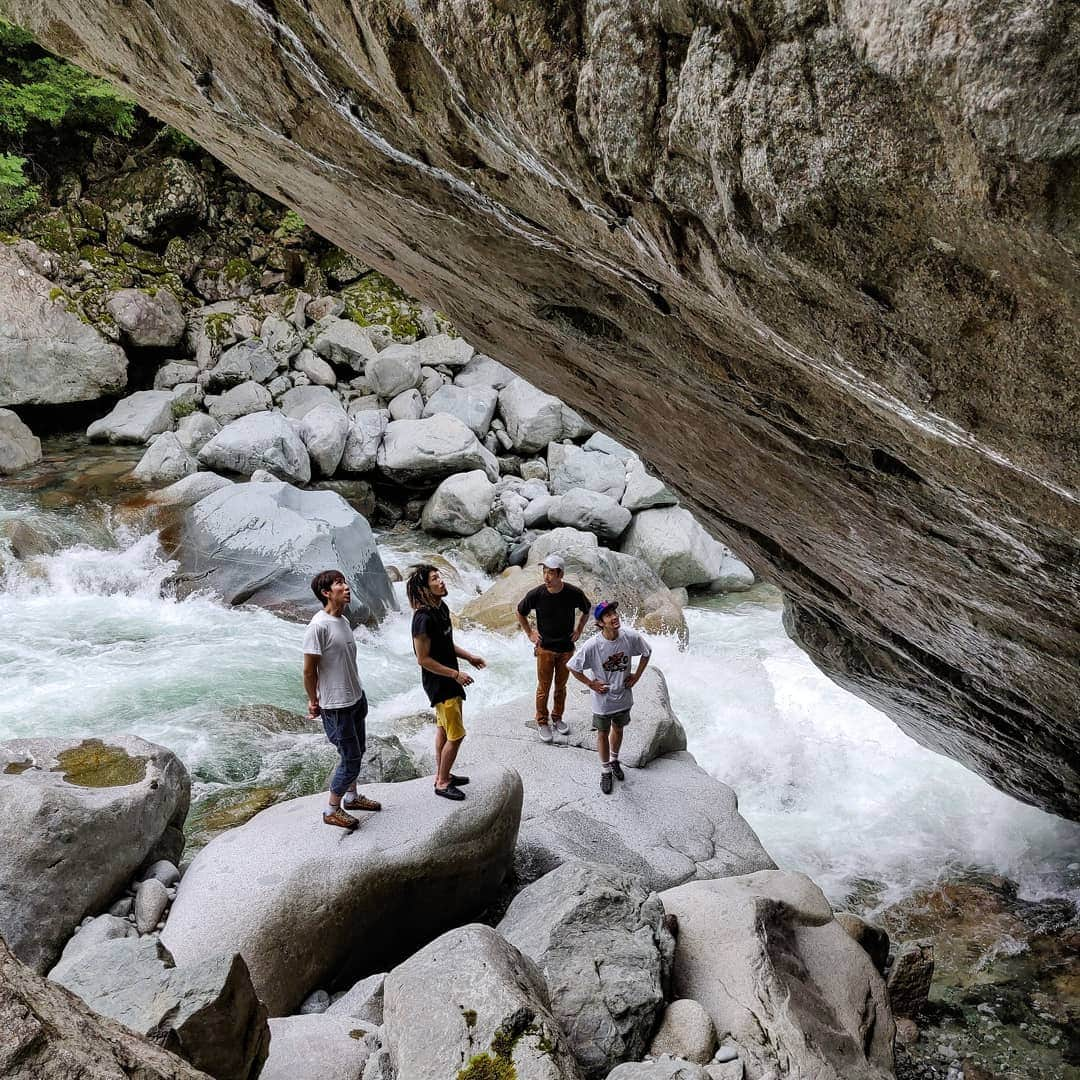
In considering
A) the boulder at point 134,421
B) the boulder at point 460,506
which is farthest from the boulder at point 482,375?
the boulder at point 134,421

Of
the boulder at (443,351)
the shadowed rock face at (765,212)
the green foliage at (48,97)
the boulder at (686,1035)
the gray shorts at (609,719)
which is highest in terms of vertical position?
the green foliage at (48,97)

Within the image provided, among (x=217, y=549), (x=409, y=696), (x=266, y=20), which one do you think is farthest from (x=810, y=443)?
(x=217, y=549)

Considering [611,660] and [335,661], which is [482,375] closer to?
[611,660]

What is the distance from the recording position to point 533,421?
20625mm

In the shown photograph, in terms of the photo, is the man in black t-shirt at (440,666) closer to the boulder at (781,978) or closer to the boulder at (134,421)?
the boulder at (781,978)

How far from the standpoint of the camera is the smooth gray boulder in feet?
63.8

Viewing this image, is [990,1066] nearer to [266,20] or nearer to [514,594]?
[266,20]

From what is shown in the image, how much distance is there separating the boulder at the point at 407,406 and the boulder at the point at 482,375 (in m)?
1.66

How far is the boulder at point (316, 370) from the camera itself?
74.7 ft

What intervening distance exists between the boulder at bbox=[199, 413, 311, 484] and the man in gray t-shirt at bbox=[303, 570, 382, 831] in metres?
12.8

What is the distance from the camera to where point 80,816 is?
5527mm

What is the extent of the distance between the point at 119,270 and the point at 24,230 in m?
2.41

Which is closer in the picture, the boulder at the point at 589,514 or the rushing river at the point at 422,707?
the rushing river at the point at 422,707

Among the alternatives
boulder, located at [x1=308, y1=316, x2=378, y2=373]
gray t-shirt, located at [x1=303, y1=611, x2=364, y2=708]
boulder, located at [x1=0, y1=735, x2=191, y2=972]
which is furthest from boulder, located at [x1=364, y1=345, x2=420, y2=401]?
gray t-shirt, located at [x1=303, y1=611, x2=364, y2=708]
